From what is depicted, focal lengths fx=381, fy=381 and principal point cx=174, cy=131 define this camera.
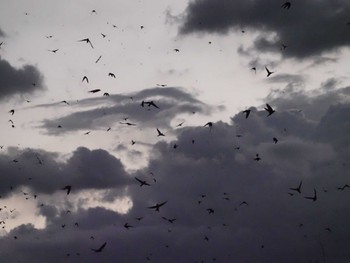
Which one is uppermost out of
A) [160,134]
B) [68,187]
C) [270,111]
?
[270,111]

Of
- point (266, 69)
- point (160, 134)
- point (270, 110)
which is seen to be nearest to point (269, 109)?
point (270, 110)

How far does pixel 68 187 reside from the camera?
32031 mm

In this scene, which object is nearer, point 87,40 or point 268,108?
point 268,108

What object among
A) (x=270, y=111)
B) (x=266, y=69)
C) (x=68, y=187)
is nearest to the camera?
Answer: (x=270, y=111)

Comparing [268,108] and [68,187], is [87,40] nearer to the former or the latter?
[68,187]

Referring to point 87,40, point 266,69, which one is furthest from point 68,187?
point 266,69

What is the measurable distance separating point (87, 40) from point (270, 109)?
17.8m

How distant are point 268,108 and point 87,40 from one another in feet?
57.8

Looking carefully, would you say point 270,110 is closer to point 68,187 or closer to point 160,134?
point 160,134

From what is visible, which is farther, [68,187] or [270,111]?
[68,187]

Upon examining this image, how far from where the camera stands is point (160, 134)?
32.9 meters

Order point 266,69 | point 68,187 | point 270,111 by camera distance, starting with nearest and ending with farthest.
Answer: point 270,111, point 266,69, point 68,187

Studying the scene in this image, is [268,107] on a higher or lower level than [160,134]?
higher

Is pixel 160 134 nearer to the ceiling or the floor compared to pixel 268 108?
nearer to the floor
